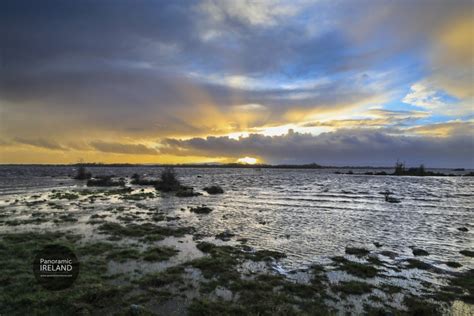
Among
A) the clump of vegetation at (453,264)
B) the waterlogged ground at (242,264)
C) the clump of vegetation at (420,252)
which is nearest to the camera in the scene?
the waterlogged ground at (242,264)

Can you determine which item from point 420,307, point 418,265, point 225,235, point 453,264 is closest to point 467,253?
point 453,264

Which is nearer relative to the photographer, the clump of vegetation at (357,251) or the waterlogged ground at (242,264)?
the waterlogged ground at (242,264)

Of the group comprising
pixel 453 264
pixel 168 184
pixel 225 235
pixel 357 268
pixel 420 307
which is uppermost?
pixel 168 184

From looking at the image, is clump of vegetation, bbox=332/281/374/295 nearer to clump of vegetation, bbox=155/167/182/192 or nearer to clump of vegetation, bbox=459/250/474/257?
clump of vegetation, bbox=459/250/474/257

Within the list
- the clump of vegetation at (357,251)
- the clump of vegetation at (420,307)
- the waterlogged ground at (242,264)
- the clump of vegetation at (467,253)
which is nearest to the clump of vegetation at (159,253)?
the waterlogged ground at (242,264)

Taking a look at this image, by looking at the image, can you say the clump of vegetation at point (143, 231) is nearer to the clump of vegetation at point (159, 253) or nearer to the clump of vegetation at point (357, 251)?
the clump of vegetation at point (159, 253)

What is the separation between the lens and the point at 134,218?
27.3 metres

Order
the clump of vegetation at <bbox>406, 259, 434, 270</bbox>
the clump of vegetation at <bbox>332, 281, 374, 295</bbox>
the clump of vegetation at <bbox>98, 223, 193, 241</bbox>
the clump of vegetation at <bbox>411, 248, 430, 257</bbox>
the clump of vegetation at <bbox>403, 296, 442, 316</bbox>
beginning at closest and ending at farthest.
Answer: the clump of vegetation at <bbox>403, 296, 442, 316</bbox>, the clump of vegetation at <bbox>332, 281, 374, 295</bbox>, the clump of vegetation at <bbox>406, 259, 434, 270</bbox>, the clump of vegetation at <bbox>411, 248, 430, 257</bbox>, the clump of vegetation at <bbox>98, 223, 193, 241</bbox>

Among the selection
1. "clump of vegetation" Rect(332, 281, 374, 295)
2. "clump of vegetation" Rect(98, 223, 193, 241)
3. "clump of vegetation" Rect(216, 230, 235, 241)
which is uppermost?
"clump of vegetation" Rect(332, 281, 374, 295)

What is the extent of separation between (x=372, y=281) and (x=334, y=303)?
3.40m

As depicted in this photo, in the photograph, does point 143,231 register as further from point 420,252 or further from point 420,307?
point 420,252

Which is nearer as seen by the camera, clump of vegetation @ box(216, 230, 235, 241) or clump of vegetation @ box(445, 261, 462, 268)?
clump of vegetation @ box(445, 261, 462, 268)

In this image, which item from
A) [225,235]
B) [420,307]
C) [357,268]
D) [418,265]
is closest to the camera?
[420,307]

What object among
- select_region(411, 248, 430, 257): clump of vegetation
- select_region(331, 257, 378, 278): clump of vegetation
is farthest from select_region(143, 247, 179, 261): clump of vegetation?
select_region(411, 248, 430, 257): clump of vegetation
